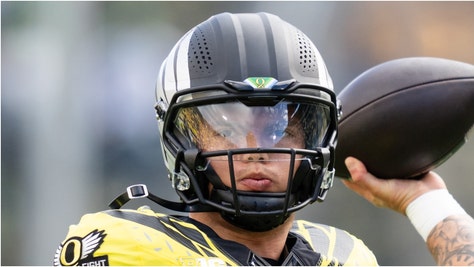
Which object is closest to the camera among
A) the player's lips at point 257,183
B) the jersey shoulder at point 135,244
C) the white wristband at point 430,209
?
the jersey shoulder at point 135,244

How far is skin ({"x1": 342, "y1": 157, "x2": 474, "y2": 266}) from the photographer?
2.52 m

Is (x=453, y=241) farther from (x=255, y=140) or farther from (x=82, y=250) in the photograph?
(x=82, y=250)

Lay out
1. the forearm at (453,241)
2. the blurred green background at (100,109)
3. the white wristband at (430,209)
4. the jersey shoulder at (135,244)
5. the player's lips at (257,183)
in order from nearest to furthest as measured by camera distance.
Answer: the jersey shoulder at (135,244)
the player's lips at (257,183)
the forearm at (453,241)
the white wristband at (430,209)
the blurred green background at (100,109)

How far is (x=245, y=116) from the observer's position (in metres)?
2.34

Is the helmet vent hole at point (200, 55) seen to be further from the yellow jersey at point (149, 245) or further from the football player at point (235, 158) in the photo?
the yellow jersey at point (149, 245)

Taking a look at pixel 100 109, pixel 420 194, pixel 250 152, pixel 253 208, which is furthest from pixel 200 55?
pixel 100 109

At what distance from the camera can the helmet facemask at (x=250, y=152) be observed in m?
2.25

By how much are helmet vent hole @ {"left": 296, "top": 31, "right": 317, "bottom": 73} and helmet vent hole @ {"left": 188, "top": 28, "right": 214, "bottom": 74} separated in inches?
9.7

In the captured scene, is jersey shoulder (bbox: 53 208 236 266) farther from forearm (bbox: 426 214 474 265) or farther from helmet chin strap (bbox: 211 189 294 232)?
forearm (bbox: 426 214 474 265)

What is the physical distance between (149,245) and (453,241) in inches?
34.8

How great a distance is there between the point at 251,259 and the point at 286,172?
23cm

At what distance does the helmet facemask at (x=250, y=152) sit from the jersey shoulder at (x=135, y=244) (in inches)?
4.1

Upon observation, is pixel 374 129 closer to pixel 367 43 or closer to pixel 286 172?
pixel 286 172

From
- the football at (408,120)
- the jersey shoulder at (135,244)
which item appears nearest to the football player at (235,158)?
the jersey shoulder at (135,244)
